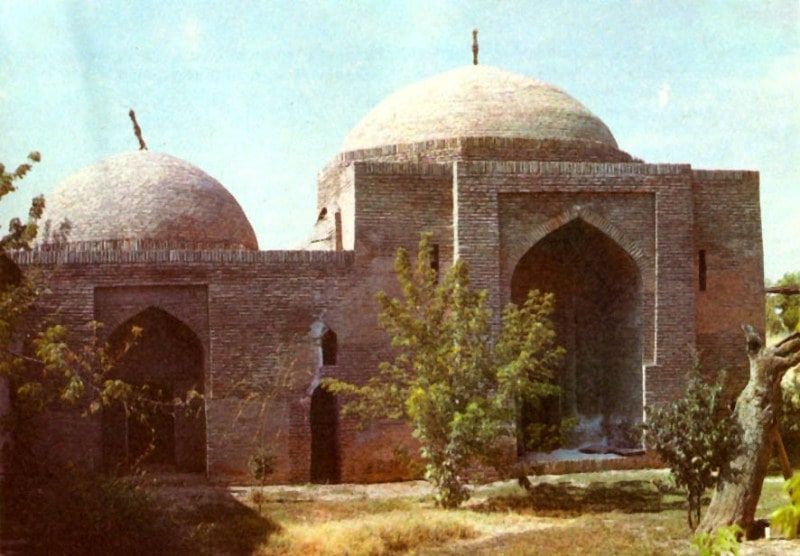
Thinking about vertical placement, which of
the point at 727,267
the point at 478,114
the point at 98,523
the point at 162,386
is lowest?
the point at 98,523

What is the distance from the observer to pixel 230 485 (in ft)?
38.2

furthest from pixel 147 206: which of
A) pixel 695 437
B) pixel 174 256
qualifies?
pixel 695 437

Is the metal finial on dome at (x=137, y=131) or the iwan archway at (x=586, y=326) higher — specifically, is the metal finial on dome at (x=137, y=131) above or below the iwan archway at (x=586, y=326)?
above

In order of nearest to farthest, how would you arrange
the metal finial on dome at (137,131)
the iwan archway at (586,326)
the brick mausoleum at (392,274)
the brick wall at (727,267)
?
the brick mausoleum at (392,274) → the brick wall at (727,267) → the iwan archway at (586,326) → the metal finial on dome at (137,131)

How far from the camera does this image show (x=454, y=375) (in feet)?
33.2

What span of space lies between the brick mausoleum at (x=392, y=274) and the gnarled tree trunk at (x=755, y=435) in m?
4.79

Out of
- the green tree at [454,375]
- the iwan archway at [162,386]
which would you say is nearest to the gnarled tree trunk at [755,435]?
the green tree at [454,375]

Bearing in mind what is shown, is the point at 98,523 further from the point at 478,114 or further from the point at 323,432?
the point at 478,114

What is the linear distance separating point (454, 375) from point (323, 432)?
316cm

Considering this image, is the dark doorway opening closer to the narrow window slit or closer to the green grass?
the green grass

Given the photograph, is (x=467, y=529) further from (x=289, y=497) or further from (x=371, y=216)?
(x=371, y=216)

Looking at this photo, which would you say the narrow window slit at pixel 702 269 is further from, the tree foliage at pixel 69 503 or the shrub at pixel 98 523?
the shrub at pixel 98 523

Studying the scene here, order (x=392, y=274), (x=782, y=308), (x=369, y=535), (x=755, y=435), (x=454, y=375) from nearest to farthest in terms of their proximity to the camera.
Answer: (x=755, y=435) < (x=369, y=535) < (x=454, y=375) < (x=392, y=274) < (x=782, y=308)

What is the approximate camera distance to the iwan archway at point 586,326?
13352mm
